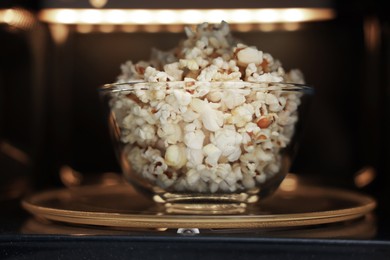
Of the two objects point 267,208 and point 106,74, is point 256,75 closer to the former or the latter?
point 267,208

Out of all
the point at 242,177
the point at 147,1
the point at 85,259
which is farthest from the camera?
the point at 147,1

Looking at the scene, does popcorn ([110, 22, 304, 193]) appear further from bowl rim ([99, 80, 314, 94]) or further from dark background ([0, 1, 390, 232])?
dark background ([0, 1, 390, 232])

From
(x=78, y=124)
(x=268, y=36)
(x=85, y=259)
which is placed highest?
(x=268, y=36)

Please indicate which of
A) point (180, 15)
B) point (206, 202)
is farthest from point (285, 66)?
point (206, 202)

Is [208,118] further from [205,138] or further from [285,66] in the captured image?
[285,66]

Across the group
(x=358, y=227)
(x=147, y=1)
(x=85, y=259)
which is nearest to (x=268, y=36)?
(x=147, y=1)

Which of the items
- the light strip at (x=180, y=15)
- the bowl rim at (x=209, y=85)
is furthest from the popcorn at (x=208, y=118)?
the light strip at (x=180, y=15)

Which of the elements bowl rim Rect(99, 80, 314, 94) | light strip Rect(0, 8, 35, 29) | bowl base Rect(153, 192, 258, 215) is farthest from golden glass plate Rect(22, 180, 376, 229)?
light strip Rect(0, 8, 35, 29)
